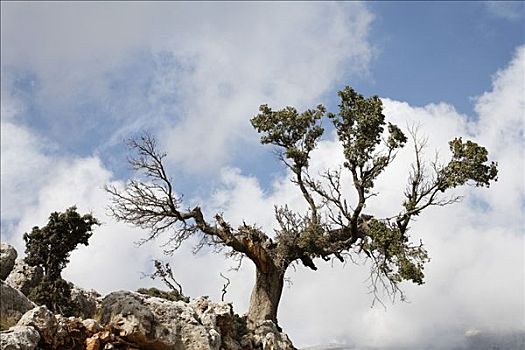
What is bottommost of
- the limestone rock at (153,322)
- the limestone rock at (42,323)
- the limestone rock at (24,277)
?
the limestone rock at (42,323)

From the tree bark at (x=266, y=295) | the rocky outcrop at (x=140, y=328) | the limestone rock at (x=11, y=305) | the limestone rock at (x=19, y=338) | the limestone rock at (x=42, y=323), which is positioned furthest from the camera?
the tree bark at (x=266, y=295)

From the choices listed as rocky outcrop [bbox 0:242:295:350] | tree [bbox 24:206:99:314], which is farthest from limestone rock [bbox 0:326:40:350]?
tree [bbox 24:206:99:314]

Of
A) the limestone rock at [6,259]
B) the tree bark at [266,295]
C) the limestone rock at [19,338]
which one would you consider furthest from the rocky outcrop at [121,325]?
the tree bark at [266,295]

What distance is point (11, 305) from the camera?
1641cm

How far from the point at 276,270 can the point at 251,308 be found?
1.95m

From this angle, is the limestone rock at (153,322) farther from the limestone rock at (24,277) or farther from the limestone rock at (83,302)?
the limestone rock at (24,277)

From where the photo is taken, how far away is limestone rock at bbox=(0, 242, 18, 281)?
19.9 metres

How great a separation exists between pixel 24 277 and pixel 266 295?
9875 mm

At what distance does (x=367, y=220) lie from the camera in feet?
82.5

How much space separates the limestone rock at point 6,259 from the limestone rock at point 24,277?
0.18 metres

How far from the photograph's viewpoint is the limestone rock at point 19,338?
42.2ft

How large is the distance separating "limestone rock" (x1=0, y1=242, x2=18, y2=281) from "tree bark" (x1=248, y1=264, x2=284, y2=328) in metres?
9.63

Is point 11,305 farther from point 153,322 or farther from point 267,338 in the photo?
point 267,338

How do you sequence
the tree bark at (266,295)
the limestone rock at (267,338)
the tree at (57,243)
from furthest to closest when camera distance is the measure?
1. the tree bark at (266,295)
2. the limestone rock at (267,338)
3. the tree at (57,243)
